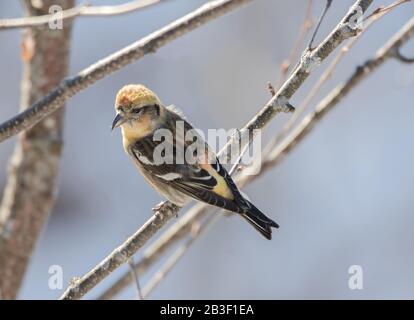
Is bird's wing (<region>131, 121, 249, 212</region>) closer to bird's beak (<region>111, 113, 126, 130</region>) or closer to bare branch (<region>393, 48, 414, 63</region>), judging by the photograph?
bird's beak (<region>111, 113, 126, 130</region>)

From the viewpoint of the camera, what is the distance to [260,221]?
13.5 feet

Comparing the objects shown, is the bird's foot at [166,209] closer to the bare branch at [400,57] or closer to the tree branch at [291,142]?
the tree branch at [291,142]

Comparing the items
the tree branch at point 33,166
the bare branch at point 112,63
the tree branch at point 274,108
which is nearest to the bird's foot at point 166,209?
the tree branch at point 274,108

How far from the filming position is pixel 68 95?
11.2 feet

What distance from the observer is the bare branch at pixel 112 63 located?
334cm

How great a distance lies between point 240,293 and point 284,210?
1.04 m

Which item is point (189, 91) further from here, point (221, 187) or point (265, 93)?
point (221, 187)

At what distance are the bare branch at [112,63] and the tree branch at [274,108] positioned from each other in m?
0.42

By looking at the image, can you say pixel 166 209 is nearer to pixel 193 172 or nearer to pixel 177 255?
pixel 177 255

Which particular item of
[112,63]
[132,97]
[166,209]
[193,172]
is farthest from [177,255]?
[132,97]

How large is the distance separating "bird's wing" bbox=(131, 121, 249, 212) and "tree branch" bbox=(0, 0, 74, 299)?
0.58 meters

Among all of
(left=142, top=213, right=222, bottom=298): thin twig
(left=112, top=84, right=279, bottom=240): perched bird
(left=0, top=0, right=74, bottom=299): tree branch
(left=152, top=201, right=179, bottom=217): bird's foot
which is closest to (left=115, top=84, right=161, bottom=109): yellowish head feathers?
(left=112, top=84, right=279, bottom=240): perched bird

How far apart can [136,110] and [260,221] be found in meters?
1.12
